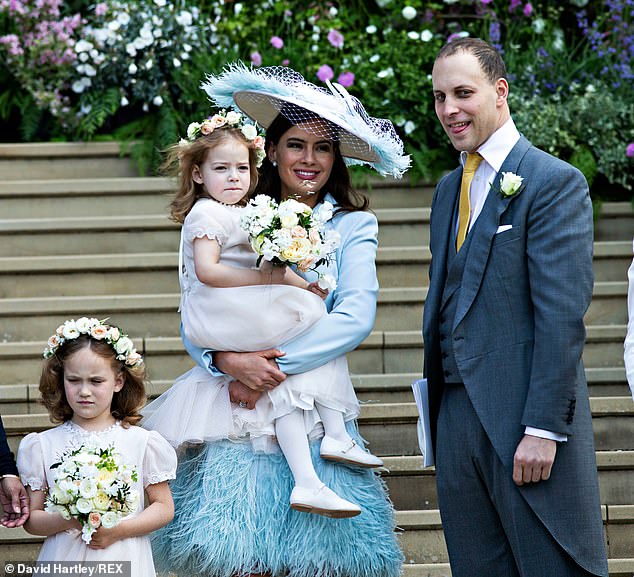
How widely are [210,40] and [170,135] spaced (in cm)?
117

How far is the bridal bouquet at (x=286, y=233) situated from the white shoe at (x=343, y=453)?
22.1 inches

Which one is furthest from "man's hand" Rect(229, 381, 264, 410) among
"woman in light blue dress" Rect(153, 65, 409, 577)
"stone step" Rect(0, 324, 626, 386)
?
"stone step" Rect(0, 324, 626, 386)

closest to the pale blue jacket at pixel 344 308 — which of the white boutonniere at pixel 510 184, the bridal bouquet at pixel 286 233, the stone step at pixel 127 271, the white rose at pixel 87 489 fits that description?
the bridal bouquet at pixel 286 233

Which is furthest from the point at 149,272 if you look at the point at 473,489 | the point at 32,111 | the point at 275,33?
the point at 473,489

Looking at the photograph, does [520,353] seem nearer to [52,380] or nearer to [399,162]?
[399,162]

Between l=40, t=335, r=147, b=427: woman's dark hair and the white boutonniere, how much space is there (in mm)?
1355

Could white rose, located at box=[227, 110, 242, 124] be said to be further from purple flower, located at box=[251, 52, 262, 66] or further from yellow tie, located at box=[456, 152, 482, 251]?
purple flower, located at box=[251, 52, 262, 66]

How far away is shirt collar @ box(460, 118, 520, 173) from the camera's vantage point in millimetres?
3262

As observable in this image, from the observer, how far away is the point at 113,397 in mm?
3633

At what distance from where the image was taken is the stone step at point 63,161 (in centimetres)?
686

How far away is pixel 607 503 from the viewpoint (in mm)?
4754

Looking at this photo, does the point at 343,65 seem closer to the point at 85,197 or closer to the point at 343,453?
the point at 85,197

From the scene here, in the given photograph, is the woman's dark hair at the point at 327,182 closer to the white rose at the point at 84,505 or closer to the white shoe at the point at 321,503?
the white shoe at the point at 321,503

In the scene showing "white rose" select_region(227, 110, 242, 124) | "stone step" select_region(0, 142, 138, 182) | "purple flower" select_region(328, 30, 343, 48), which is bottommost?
"white rose" select_region(227, 110, 242, 124)
